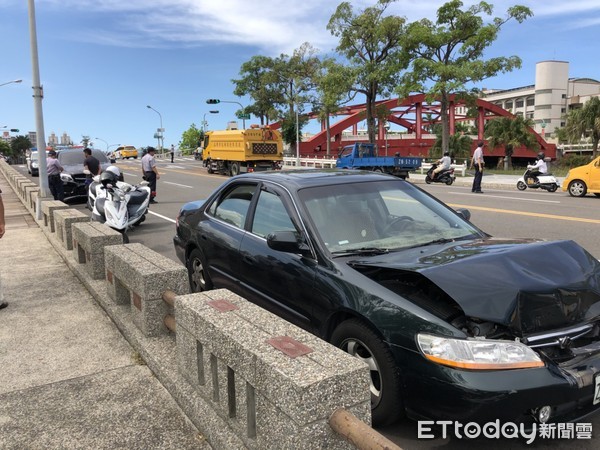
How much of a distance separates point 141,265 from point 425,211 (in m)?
2.46

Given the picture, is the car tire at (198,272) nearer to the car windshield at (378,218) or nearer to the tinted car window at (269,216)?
the tinted car window at (269,216)

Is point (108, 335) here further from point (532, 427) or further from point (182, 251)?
point (532, 427)

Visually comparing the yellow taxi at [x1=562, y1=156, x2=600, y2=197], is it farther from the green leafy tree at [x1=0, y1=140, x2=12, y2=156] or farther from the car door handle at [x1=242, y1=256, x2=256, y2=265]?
the green leafy tree at [x1=0, y1=140, x2=12, y2=156]

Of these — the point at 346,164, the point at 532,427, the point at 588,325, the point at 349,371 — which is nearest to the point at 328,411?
the point at 349,371

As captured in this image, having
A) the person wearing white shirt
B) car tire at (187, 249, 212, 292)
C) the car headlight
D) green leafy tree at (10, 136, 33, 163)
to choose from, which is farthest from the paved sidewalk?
green leafy tree at (10, 136, 33, 163)

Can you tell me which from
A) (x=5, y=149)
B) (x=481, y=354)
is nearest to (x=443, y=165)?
(x=481, y=354)

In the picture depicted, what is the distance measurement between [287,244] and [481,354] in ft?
4.96

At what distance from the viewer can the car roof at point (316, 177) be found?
417cm

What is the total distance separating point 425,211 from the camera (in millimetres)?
4281

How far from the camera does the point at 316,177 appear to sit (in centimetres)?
432

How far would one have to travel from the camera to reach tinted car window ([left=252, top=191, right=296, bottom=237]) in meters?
3.98

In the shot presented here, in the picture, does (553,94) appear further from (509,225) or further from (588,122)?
(509,225)

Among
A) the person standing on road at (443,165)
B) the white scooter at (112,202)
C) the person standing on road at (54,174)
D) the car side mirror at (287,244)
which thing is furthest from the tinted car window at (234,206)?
the person standing on road at (443,165)

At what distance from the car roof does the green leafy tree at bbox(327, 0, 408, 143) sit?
104 ft
